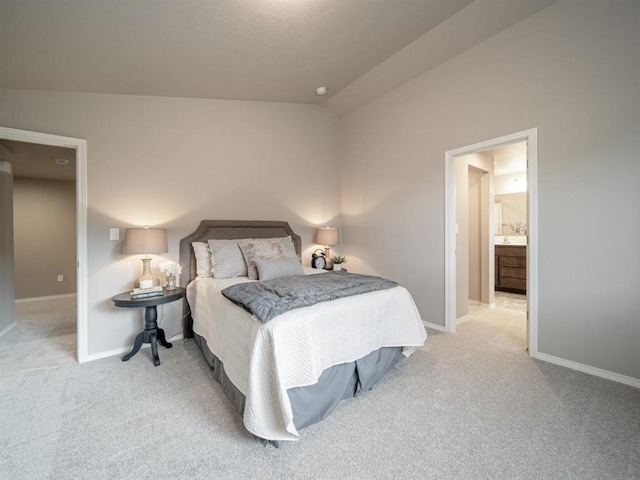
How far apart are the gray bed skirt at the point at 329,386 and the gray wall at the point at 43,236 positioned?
205 inches

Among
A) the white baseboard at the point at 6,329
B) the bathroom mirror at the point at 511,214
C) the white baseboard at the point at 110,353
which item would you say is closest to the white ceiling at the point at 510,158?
the bathroom mirror at the point at 511,214

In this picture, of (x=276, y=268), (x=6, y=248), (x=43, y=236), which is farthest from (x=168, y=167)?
(x=43, y=236)

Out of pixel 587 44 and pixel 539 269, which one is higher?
pixel 587 44

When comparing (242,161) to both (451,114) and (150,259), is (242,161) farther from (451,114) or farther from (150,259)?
(451,114)

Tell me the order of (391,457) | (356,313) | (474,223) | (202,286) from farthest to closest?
(474,223)
(202,286)
(356,313)
(391,457)

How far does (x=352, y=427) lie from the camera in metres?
1.73

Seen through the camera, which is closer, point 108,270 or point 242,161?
point 108,270

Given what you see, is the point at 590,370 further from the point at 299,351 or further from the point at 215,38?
the point at 215,38

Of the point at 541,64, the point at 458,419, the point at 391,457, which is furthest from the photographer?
the point at 541,64

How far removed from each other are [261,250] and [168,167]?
1.40m

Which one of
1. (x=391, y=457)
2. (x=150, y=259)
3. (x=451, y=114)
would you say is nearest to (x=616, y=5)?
(x=451, y=114)

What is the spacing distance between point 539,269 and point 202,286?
320 centimetres

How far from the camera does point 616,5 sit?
2.17 meters

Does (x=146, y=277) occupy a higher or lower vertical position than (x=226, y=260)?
lower
